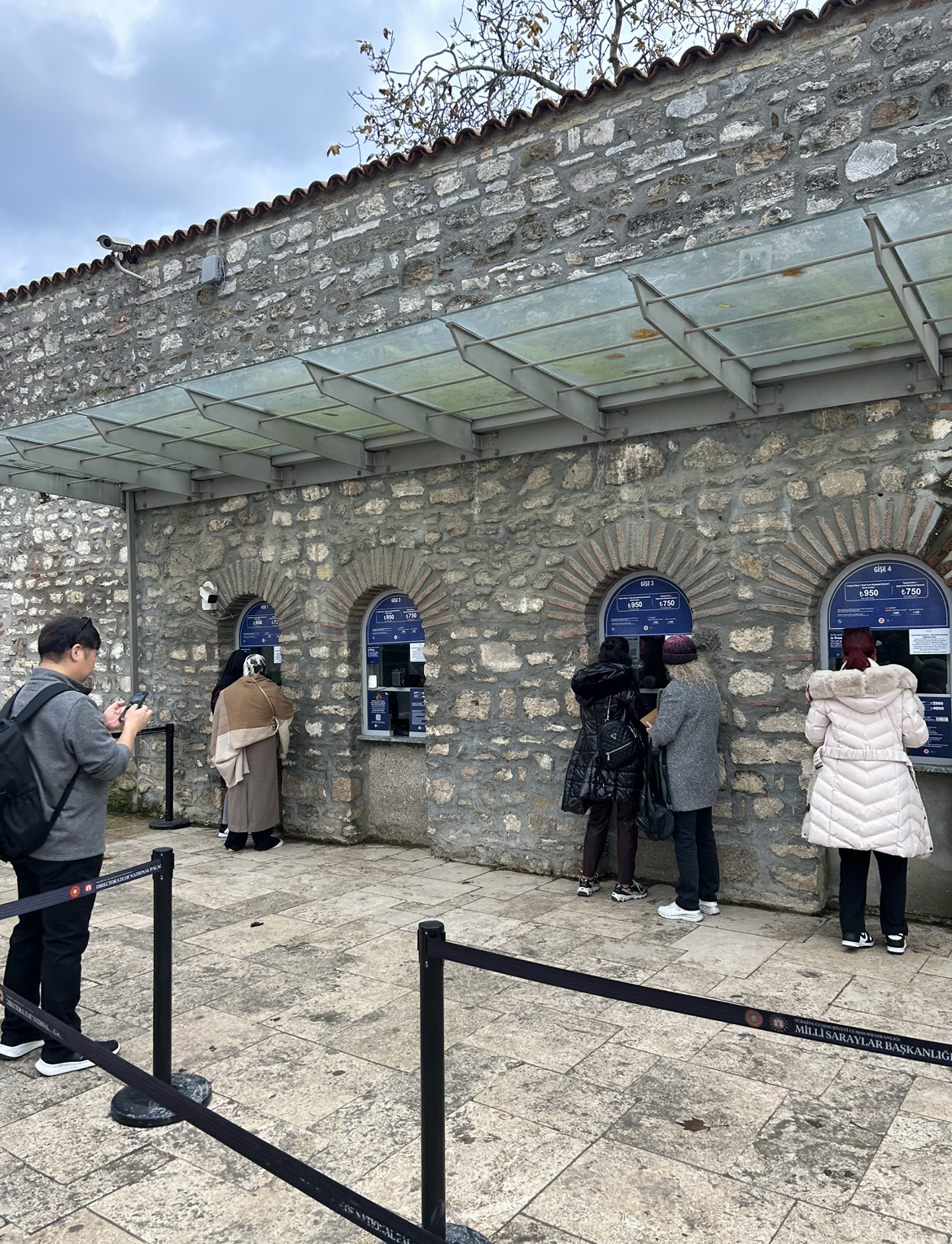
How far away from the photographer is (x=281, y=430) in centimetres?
672

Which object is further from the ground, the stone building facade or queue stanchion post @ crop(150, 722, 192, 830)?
the stone building facade

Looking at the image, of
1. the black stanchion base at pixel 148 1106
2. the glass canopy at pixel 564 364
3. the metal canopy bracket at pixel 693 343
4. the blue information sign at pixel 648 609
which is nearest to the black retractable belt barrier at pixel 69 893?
the black stanchion base at pixel 148 1106

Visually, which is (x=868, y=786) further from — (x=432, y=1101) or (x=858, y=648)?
(x=432, y=1101)

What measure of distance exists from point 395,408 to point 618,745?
263cm

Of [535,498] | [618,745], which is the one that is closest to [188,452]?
[535,498]

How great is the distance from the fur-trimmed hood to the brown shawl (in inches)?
176

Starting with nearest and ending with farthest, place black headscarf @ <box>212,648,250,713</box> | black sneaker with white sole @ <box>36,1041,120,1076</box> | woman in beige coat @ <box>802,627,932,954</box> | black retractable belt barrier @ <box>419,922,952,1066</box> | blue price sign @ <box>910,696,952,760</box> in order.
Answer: black retractable belt barrier @ <box>419,922,952,1066</box> → black sneaker with white sole @ <box>36,1041,120,1076</box> → woman in beige coat @ <box>802,627,932,954</box> → blue price sign @ <box>910,696,952,760</box> → black headscarf @ <box>212,648,250,713</box>

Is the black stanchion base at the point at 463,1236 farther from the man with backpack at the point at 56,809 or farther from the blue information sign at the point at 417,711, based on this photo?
the blue information sign at the point at 417,711

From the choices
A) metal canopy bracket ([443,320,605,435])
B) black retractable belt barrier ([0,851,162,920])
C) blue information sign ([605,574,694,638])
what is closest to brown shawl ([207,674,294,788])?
blue information sign ([605,574,694,638])

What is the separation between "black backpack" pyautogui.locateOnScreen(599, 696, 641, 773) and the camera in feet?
18.5

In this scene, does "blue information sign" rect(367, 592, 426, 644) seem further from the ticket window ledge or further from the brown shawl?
the brown shawl

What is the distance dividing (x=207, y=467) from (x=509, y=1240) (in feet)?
20.6

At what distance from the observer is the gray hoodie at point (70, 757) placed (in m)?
3.47

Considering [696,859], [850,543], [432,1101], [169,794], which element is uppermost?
[850,543]
